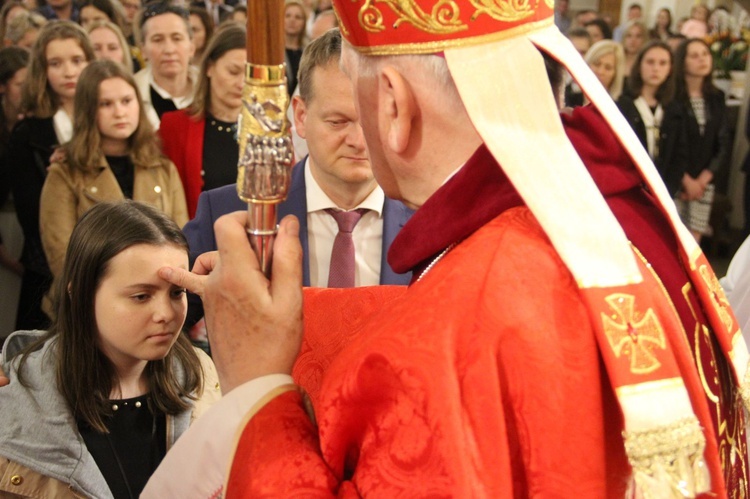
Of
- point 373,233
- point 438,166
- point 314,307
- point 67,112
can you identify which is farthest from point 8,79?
point 438,166

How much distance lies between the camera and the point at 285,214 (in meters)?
2.81

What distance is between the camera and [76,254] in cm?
233

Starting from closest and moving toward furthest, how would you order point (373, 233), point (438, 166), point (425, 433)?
1. point (425, 433)
2. point (438, 166)
3. point (373, 233)

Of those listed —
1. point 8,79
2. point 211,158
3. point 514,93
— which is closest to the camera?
point 514,93

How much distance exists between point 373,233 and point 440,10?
1.49 m

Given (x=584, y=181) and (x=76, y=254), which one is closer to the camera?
(x=584, y=181)

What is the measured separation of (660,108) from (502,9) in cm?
577

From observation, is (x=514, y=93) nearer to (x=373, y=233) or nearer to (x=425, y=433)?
(x=425, y=433)

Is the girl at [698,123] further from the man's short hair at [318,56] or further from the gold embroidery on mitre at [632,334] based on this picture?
the gold embroidery on mitre at [632,334]

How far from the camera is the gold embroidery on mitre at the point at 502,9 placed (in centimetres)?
139

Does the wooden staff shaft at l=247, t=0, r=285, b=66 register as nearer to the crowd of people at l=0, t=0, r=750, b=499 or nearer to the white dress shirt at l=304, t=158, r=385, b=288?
the crowd of people at l=0, t=0, r=750, b=499

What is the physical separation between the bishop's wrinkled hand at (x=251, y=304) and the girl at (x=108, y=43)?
4296 millimetres

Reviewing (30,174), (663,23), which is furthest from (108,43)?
(663,23)

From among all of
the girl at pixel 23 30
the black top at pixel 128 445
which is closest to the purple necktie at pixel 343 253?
the black top at pixel 128 445
